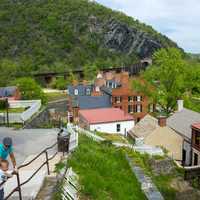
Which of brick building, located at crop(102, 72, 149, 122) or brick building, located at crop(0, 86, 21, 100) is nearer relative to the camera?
brick building, located at crop(0, 86, 21, 100)

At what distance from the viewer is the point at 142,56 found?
129375mm

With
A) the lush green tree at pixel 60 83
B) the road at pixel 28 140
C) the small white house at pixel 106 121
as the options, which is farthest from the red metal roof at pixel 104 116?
the lush green tree at pixel 60 83

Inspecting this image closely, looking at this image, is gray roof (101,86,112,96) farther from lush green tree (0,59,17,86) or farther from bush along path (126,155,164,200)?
bush along path (126,155,164,200)

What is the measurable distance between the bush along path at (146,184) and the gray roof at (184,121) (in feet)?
41.7

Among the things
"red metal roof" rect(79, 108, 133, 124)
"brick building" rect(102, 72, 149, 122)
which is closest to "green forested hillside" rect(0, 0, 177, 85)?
"brick building" rect(102, 72, 149, 122)

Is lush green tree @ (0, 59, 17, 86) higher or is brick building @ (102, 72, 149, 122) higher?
lush green tree @ (0, 59, 17, 86)

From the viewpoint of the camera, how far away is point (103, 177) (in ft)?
33.2

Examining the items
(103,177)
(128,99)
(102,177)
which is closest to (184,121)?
(128,99)

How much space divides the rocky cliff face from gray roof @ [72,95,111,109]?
85149mm

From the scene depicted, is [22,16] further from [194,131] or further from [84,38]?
[194,131]

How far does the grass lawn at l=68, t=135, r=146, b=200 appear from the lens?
888cm

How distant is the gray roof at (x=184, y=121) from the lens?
2508cm

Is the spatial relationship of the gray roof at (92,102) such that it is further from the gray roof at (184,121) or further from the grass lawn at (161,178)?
the grass lawn at (161,178)

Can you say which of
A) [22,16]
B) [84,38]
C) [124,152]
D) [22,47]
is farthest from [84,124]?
[22,16]
